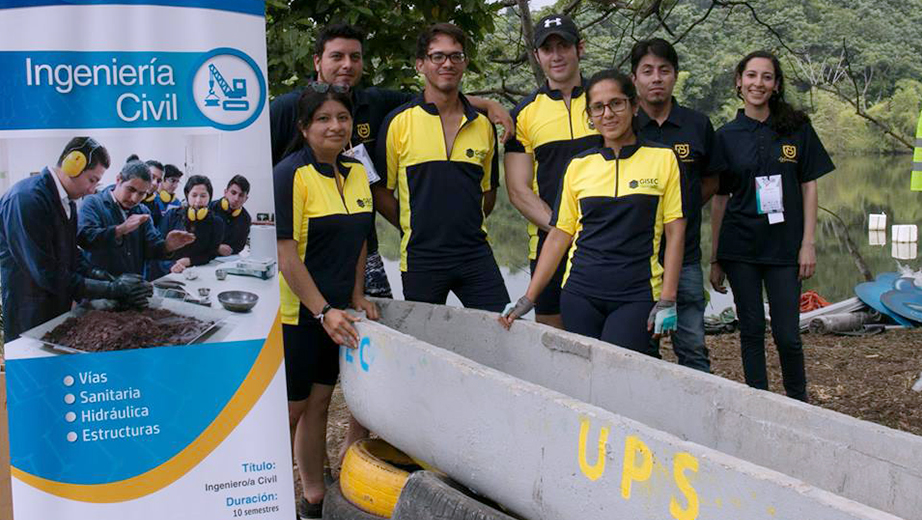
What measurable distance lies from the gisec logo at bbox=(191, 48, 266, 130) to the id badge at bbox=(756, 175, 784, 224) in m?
2.43

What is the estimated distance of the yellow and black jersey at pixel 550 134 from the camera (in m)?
4.43

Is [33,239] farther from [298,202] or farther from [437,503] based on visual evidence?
[437,503]

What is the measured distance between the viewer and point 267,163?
3215 millimetres

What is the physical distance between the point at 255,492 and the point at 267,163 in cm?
104

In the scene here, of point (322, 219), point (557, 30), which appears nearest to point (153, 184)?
point (322, 219)

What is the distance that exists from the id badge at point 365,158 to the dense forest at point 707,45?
796 mm

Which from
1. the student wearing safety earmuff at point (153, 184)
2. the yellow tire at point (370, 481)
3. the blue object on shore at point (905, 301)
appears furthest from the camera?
the blue object on shore at point (905, 301)

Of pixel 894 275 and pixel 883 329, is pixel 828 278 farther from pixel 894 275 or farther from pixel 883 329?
pixel 883 329

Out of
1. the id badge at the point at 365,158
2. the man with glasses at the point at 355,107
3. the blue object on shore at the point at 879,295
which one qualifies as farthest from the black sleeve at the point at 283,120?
the blue object on shore at the point at 879,295

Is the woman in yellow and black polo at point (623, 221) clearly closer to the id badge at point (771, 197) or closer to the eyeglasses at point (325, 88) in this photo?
the id badge at point (771, 197)

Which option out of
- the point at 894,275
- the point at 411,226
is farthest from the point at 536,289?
the point at 894,275

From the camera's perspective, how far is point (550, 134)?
447cm

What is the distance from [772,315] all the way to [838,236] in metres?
8.86

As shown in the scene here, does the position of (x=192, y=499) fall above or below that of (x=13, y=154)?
below
